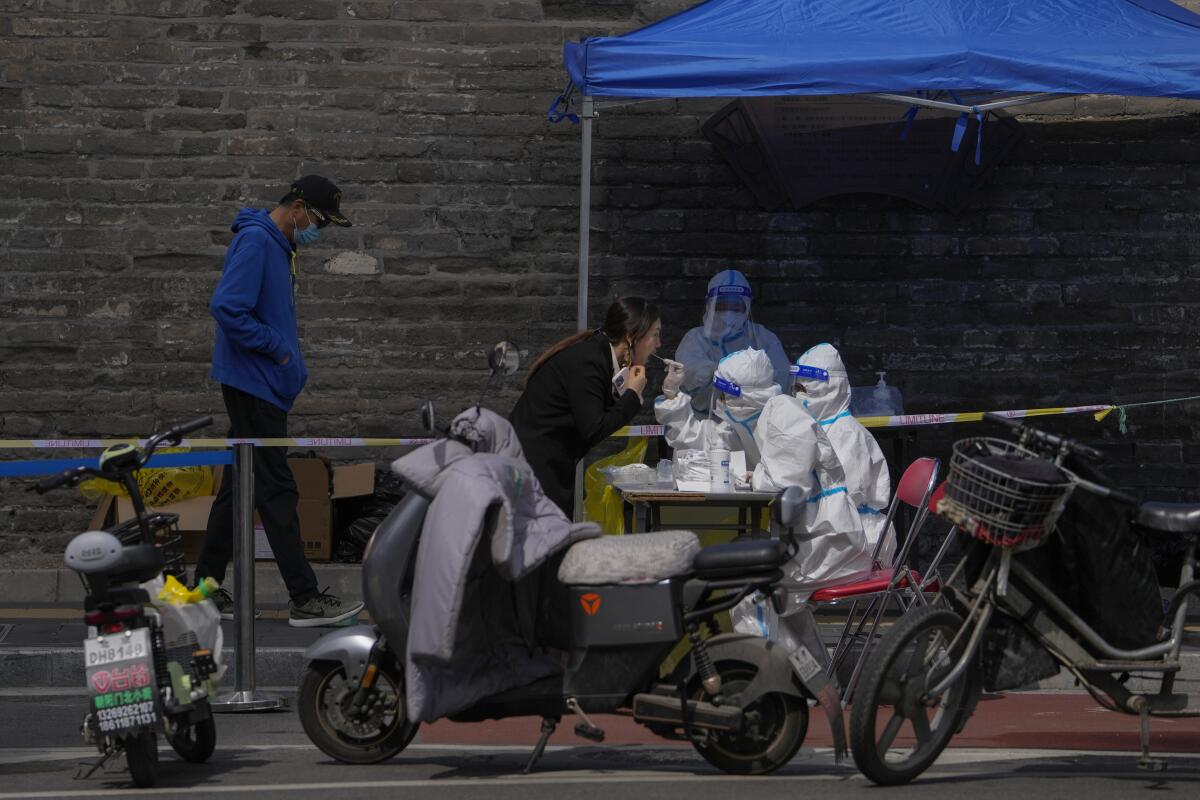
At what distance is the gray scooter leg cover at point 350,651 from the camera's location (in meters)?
5.96

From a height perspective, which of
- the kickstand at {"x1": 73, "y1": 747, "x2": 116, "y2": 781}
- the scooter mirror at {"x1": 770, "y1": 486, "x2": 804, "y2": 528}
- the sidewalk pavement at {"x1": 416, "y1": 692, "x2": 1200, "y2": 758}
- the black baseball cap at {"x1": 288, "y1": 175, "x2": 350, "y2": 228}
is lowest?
the sidewalk pavement at {"x1": 416, "y1": 692, "x2": 1200, "y2": 758}

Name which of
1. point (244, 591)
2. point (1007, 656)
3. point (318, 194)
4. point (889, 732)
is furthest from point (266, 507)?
point (1007, 656)

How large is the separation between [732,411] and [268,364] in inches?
88.0

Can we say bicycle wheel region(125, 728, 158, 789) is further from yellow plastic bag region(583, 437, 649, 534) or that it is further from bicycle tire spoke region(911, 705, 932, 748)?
yellow plastic bag region(583, 437, 649, 534)

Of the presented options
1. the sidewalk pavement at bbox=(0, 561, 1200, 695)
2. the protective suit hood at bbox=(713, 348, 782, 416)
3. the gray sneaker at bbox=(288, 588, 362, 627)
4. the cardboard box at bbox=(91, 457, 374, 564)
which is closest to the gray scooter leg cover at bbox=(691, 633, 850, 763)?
the sidewalk pavement at bbox=(0, 561, 1200, 695)

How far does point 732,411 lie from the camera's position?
8.44m

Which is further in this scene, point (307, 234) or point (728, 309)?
point (728, 309)

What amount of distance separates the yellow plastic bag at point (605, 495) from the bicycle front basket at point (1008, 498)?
2.92 metres

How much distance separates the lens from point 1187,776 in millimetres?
5984

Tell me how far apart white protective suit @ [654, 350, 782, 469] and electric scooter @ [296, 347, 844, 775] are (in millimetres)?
2377

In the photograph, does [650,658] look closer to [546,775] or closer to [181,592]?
[546,775]

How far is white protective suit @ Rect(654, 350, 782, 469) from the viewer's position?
27.4 ft

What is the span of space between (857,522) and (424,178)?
4346 millimetres

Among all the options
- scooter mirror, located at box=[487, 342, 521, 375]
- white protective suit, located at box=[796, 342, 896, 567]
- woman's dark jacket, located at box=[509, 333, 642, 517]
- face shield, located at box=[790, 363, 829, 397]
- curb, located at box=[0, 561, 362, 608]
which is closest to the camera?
scooter mirror, located at box=[487, 342, 521, 375]
